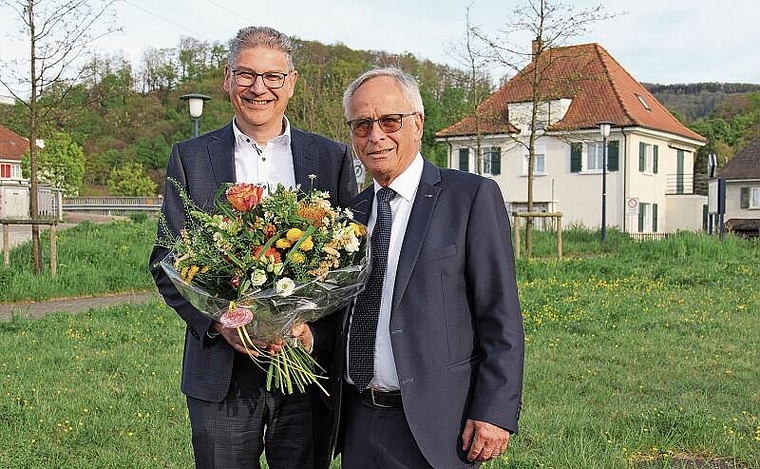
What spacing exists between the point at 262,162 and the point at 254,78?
1.11 ft

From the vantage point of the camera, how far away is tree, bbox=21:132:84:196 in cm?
4338

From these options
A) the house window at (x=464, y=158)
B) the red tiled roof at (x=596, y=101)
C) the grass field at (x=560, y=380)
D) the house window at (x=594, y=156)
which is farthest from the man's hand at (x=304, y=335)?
the house window at (x=464, y=158)

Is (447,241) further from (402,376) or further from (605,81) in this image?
(605,81)

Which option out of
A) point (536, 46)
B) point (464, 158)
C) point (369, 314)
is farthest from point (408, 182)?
point (464, 158)

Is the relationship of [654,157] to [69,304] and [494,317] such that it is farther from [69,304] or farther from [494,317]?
[494,317]

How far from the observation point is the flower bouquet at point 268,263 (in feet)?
8.23

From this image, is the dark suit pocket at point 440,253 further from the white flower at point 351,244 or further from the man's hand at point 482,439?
the man's hand at point 482,439

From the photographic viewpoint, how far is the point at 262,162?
319 cm

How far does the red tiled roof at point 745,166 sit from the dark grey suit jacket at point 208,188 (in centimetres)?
4547

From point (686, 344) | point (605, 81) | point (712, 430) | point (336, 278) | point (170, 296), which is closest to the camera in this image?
point (336, 278)

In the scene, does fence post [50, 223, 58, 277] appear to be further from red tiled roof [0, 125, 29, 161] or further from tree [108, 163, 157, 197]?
red tiled roof [0, 125, 29, 161]

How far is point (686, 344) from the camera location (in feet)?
27.8

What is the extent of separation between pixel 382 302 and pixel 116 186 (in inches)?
2325

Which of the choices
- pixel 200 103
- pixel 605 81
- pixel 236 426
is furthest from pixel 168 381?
pixel 605 81
